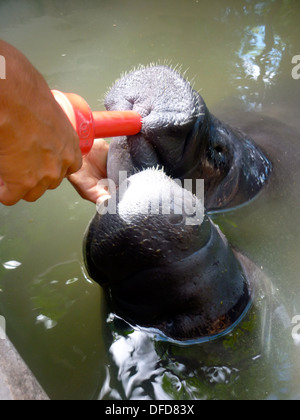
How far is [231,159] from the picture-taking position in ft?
10.1

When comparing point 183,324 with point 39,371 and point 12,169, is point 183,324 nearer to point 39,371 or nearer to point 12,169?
point 39,371

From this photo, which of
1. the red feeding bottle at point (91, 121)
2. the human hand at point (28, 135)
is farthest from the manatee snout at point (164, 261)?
the human hand at point (28, 135)

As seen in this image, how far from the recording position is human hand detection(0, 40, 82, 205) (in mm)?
1675

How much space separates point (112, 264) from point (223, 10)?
6.98 metres

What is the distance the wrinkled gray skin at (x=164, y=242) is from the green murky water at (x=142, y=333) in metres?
0.16

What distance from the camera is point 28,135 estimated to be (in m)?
1.75

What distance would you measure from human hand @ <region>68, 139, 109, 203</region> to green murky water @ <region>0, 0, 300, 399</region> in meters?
0.57

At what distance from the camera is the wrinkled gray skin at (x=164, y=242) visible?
7.04 feet

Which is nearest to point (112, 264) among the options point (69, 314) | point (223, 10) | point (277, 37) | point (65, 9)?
point (69, 314)
